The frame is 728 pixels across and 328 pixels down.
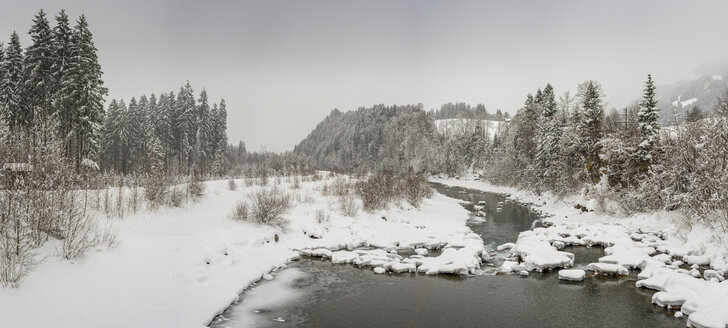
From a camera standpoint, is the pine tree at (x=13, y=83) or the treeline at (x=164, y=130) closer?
the pine tree at (x=13, y=83)

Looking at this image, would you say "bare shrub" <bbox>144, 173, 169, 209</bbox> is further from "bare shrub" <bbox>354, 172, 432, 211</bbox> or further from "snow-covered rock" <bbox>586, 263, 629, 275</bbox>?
"snow-covered rock" <bbox>586, 263, 629, 275</bbox>

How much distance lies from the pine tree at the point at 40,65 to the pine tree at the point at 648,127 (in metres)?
46.8

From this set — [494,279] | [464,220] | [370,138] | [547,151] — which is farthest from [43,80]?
[370,138]

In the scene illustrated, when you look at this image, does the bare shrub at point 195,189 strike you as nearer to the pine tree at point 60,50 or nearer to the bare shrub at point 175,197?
the bare shrub at point 175,197

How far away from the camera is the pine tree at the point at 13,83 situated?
35.2m

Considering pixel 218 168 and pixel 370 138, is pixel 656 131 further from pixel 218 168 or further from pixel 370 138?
pixel 370 138

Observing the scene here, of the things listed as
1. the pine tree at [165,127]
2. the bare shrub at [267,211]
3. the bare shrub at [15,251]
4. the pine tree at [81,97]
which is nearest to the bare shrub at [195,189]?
the bare shrub at [267,211]

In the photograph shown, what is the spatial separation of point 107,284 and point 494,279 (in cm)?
1213

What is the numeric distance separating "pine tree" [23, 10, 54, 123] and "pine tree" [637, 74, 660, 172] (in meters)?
46.8

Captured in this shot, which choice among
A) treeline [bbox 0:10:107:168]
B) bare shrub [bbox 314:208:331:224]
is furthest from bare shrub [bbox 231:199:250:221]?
treeline [bbox 0:10:107:168]

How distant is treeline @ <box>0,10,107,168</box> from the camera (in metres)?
32.7

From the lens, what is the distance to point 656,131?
26.6m

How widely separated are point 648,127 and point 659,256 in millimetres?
14351

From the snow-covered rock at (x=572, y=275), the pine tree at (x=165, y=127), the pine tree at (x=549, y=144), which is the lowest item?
the snow-covered rock at (x=572, y=275)
